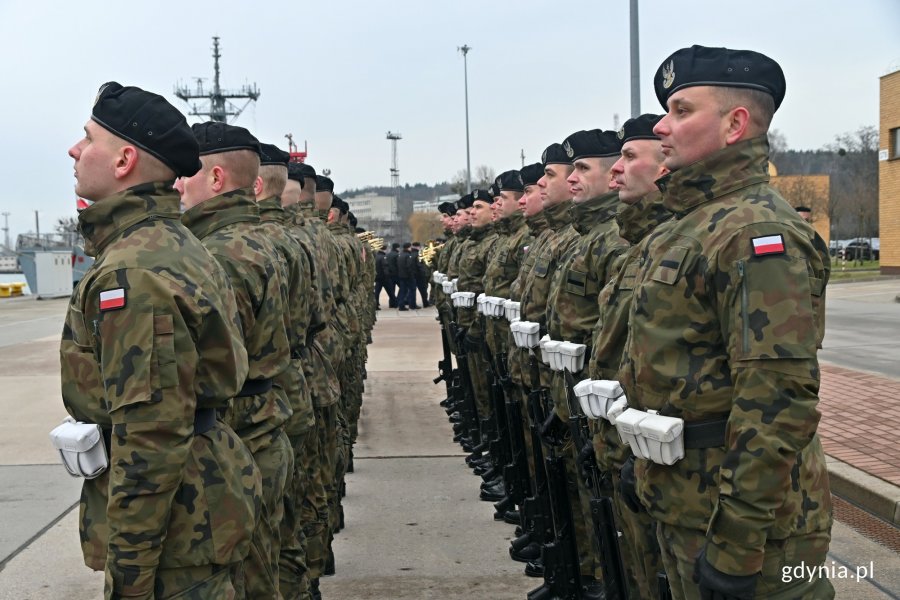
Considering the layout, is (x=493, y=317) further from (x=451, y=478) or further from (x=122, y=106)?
(x=122, y=106)

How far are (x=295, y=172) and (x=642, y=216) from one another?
390cm

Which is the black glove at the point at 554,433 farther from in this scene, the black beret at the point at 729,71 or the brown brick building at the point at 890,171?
the brown brick building at the point at 890,171

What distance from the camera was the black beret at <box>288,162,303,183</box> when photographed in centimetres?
695

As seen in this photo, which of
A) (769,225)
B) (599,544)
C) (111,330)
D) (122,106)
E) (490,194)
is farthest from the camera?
(490,194)

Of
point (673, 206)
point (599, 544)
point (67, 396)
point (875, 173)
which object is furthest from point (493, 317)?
point (875, 173)

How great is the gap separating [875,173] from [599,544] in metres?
55.1

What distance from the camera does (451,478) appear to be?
7328 millimetres

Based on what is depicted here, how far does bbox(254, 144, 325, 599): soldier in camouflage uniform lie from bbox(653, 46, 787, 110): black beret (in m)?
1.81

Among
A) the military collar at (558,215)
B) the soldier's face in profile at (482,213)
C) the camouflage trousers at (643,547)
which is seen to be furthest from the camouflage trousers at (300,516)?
the soldier's face in profile at (482,213)

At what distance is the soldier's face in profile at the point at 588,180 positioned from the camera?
15.7 ft

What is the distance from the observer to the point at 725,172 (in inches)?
102

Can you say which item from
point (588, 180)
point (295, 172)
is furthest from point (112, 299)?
point (295, 172)

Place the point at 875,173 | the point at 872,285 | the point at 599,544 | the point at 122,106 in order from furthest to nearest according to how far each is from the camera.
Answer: the point at 875,173 < the point at 872,285 < the point at 599,544 < the point at 122,106

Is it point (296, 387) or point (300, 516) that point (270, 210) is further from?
point (300, 516)
